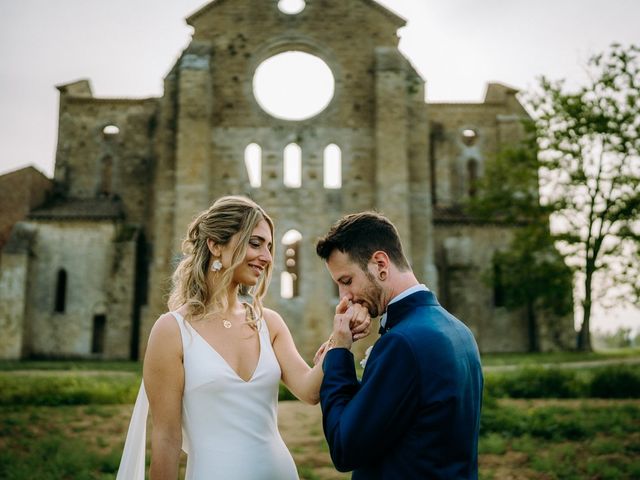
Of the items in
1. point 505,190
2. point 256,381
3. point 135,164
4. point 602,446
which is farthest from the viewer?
point 135,164

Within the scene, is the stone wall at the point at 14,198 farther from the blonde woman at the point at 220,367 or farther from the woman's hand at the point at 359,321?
the woman's hand at the point at 359,321

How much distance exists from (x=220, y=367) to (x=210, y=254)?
586mm

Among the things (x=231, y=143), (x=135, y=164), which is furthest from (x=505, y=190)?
(x=135, y=164)

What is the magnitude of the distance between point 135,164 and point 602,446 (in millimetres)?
22999

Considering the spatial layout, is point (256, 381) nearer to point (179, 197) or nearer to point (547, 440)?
point (547, 440)

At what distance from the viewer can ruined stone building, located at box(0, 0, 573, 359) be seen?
2134cm

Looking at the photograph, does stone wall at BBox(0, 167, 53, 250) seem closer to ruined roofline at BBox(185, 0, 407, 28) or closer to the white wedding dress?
ruined roofline at BBox(185, 0, 407, 28)

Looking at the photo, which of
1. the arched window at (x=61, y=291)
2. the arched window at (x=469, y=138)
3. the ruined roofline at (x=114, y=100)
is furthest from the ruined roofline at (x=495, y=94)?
the arched window at (x=61, y=291)

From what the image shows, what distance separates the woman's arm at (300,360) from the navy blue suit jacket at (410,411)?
24 cm

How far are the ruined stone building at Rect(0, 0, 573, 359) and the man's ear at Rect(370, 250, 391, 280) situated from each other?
17.8m

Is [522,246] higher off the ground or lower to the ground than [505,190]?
lower

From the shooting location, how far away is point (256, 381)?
9.80 ft

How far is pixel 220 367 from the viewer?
2904 millimetres

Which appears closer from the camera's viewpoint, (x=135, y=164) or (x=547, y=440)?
(x=547, y=440)
